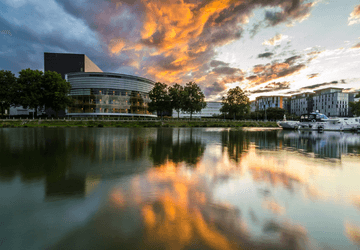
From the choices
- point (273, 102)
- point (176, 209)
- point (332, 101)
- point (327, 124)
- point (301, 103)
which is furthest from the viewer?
point (273, 102)

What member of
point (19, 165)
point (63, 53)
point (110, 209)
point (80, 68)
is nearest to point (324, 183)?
point (110, 209)

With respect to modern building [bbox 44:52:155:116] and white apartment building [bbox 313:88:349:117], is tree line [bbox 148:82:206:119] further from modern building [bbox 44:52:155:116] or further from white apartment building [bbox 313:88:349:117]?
white apartment building [bbox 313:88:349:117]

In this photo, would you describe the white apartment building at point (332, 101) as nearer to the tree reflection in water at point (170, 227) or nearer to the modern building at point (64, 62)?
the tree reflection in water at point (170, 227)

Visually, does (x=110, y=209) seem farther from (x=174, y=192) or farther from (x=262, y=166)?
(x=262, y=166)

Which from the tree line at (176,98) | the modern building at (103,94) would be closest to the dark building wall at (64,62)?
the modern building at (103,94)

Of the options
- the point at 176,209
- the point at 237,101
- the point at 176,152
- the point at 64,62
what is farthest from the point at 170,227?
the point at 64,62

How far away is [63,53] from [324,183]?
126 meters

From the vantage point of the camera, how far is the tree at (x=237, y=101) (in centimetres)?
7619

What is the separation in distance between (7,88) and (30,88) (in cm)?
984

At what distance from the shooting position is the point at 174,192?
4719mm

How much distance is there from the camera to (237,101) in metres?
77.9

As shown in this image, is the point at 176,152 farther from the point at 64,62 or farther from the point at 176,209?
the point at 64,62

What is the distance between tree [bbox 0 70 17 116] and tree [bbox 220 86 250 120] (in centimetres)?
7851

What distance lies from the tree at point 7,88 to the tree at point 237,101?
78.5 meters
